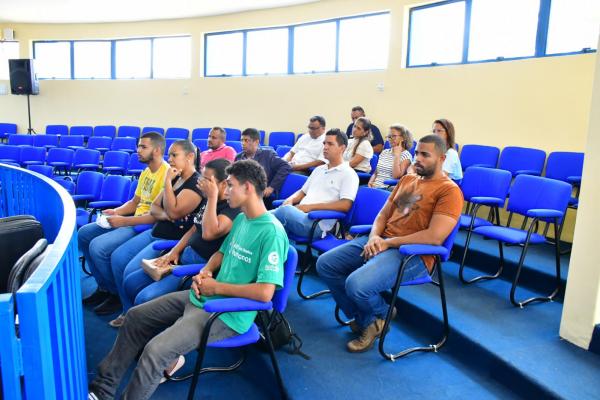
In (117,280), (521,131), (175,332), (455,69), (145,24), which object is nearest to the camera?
(175,332)

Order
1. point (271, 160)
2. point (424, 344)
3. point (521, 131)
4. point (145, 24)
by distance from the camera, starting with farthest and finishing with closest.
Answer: point (145, 24) < point (521, 131) < point (271, 160) < point (424, 344)

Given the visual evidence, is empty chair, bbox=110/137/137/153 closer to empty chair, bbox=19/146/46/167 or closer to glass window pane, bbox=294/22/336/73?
empty chair, bbox=19/146/46/167


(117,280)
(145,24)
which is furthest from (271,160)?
(145,24)

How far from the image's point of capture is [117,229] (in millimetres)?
3340

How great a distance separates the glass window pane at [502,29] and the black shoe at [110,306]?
486 cm

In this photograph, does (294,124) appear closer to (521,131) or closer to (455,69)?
(455,69)

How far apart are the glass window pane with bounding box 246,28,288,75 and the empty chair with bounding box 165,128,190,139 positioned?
1.69m

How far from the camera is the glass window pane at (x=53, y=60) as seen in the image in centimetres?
1096

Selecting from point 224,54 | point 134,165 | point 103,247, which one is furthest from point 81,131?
point 103,247

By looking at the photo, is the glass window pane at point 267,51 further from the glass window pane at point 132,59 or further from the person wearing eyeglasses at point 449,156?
the person wearing eyeglasses at point 449,156

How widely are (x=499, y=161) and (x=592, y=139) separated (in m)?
2.84

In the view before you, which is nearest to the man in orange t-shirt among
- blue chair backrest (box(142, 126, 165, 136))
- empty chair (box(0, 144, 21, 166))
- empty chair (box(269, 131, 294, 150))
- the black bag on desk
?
the black bag on desk

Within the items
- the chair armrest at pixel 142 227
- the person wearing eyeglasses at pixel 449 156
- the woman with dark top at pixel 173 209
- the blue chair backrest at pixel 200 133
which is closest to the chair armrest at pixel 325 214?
the woman with dark top at pixel 173 209

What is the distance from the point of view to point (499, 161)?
16.8 feet
